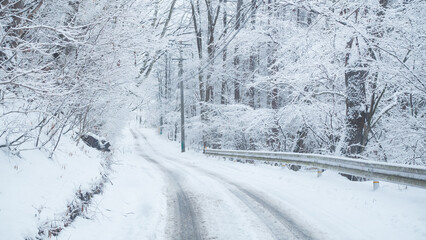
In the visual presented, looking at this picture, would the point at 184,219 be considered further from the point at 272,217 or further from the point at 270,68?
the point at 270,68

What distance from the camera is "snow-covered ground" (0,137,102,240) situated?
3.38 metres

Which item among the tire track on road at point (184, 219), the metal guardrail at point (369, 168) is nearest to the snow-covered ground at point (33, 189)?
the tire track on road at point (184, 219)

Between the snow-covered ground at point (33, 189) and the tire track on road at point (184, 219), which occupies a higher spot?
the snow-covered ground at point (33, 189)

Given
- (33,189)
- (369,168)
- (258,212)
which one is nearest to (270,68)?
(369,168)

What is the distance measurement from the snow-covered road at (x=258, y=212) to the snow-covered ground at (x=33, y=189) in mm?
477

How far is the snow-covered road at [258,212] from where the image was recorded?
445cm

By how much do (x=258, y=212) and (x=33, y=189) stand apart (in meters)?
3.98

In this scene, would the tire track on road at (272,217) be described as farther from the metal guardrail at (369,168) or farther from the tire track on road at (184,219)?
the metal guardrail at (369,168)

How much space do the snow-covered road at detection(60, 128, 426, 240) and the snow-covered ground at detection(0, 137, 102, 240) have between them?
0.48 m

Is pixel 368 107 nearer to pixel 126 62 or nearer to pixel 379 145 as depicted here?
pixel 379 145

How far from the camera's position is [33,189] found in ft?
13.7

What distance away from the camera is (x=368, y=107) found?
959cm

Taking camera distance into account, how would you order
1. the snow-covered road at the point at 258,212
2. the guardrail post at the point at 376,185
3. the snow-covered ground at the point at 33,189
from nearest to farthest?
the snow-covered ground at the point at 33,189, the snow-covered road at the point at 258,212, the guardrail post at the point at 376,185

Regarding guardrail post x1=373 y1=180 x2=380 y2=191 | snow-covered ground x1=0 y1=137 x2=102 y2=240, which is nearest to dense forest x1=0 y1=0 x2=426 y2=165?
snow-covered ground x1=0 y1=137 x2=102 y2=240
